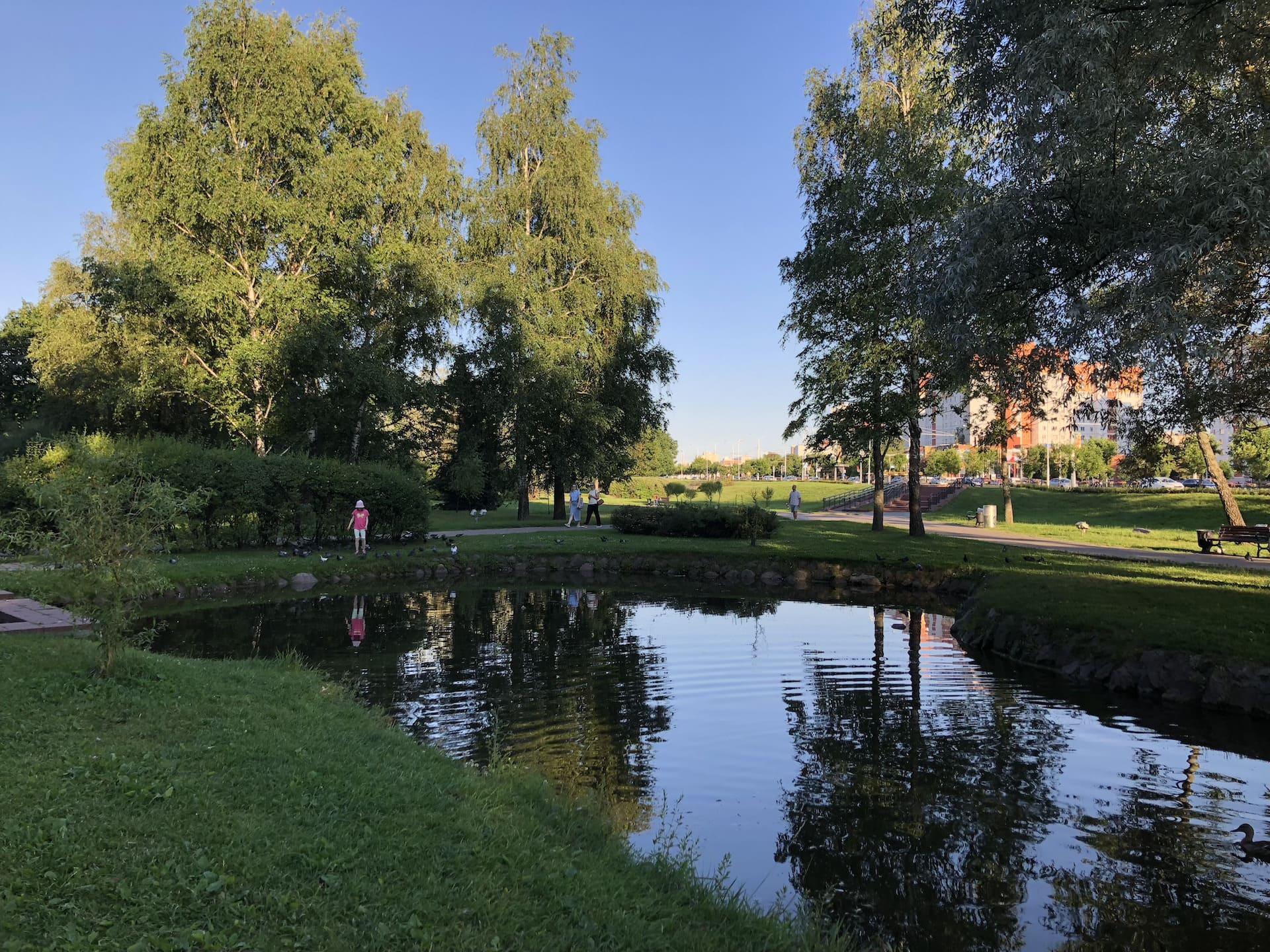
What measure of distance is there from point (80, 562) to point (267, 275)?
23.4 meters

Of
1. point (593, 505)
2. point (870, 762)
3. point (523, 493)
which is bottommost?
point (870, 762)

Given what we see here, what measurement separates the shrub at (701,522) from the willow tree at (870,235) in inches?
158

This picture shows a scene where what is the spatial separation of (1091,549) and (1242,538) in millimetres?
4248

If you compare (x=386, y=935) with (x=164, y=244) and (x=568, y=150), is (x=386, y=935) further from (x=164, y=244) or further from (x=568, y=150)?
(x=568, y=150)

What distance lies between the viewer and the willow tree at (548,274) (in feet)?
108

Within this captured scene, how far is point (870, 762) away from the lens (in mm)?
8406

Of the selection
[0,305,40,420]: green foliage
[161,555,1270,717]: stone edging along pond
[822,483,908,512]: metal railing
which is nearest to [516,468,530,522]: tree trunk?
[161,555,1270,717]: stone edging along pond

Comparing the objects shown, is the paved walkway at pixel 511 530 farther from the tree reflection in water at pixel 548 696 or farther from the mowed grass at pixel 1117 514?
the mowed grass at pixel 1117 514

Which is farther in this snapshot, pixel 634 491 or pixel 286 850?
pixel 634 491

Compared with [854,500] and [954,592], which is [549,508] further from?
→ [954,592]

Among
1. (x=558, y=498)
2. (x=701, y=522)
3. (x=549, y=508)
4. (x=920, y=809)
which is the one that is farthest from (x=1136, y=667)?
(x=549, y=508)

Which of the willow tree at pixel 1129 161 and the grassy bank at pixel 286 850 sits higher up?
the willow tree at pixel 1129 161

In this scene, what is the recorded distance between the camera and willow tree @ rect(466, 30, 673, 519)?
33062mm

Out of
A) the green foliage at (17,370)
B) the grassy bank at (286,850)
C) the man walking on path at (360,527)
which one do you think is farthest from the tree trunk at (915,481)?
the green foliage at (17,370)
